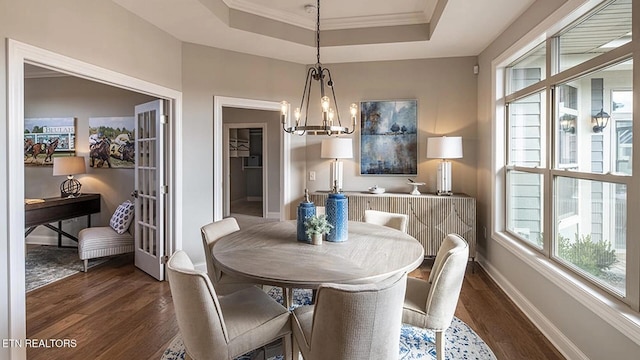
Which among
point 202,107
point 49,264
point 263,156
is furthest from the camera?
point 263,156

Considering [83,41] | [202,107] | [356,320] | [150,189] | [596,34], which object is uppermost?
[83,41]

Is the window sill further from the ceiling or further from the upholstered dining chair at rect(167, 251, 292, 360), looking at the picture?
the ceiling

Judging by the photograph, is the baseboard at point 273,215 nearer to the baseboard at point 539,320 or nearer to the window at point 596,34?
the baseboard at point 539,320

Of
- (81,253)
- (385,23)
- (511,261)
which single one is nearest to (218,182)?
(81,253)

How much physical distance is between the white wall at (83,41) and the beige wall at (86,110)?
1.58 meters

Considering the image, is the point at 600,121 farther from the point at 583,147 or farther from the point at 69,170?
the point at 69,170

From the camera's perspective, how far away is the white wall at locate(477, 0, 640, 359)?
196cm

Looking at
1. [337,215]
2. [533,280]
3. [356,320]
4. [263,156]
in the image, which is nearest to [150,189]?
[337,215]

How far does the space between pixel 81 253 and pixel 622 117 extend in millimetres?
5211

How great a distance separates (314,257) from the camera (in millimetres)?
1949

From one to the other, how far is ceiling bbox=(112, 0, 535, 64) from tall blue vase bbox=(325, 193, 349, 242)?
6.44ft

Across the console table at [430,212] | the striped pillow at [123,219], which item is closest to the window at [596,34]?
the console table at [430,212]

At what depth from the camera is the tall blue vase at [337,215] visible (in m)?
2.28

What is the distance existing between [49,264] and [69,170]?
1288 mm
